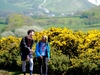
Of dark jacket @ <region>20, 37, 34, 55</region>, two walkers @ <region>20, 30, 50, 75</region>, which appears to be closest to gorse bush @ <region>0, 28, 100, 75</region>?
two walkers @ <region>20, 30, 50, 75</region>

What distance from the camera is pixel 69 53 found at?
18703 mm

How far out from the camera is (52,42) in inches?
760

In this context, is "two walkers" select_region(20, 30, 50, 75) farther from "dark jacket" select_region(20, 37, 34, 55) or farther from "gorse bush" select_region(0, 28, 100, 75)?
"gorse bush" select_region(0, 28, 100, 75)

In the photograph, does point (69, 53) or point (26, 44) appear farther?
point (69, 53)

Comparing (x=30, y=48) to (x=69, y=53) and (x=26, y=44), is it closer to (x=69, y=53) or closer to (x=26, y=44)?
(x=26, y=44)

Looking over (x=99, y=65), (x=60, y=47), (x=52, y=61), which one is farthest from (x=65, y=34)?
(x=99, y=65)

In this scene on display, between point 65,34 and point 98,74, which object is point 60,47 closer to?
point 65,34

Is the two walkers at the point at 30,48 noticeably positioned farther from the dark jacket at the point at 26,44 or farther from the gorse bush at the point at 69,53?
the gorse bush at the point at 69,53

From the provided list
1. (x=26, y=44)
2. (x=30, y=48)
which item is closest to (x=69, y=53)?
(x=30, y=48)

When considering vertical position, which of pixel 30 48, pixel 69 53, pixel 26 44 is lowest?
pixel 69 53

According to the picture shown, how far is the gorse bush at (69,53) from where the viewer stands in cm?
1644

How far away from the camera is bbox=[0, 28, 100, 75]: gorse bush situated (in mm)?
16438

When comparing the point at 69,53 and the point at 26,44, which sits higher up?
the point at 26,44

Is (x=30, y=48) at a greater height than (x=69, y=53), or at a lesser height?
greater
